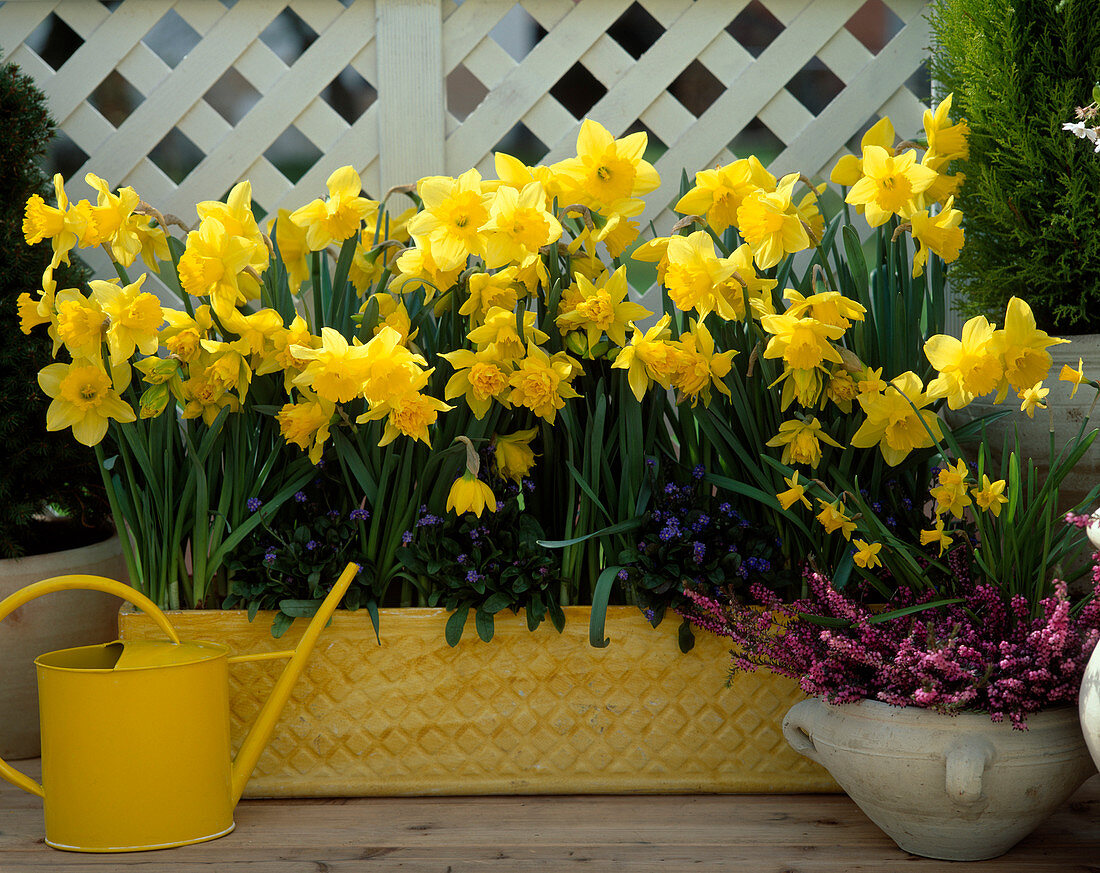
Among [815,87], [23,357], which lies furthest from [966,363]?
[23,357]

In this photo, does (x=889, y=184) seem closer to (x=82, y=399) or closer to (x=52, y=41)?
(x=82, y=399)

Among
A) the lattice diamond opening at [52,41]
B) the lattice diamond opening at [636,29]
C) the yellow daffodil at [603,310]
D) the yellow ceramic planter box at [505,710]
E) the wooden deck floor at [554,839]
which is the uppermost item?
the lattice diamond opening at [636,29]

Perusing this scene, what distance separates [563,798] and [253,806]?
1.15 feet

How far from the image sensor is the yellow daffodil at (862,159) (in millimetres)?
1177

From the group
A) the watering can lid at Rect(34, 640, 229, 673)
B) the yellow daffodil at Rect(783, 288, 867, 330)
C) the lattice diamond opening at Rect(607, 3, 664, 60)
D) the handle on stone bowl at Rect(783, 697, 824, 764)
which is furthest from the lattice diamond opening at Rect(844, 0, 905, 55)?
the watering can lid at Rect(34, 640, 229, 673)

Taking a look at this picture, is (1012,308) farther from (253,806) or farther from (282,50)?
(282,50)

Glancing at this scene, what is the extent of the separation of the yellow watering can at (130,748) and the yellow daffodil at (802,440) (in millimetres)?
650

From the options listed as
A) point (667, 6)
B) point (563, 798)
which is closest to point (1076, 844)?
point (563, 798)

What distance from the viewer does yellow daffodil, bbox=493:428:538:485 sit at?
116cm

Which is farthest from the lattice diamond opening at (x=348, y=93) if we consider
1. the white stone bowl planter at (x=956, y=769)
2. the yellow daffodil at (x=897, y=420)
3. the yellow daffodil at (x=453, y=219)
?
the white stone bowl planter at (x=956, y=769)

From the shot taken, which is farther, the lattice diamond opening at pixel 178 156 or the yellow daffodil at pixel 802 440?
the lattice diamond opening at pixel 178 156

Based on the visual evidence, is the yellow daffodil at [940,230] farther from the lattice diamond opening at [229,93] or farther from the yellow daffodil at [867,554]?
the lattice diamond opening at [229,93]

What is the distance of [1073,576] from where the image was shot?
1.03 m

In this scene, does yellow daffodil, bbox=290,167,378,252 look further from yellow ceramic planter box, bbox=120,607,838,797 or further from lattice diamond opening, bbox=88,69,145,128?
lattice diamond opening, bbox=88,69,145,128
